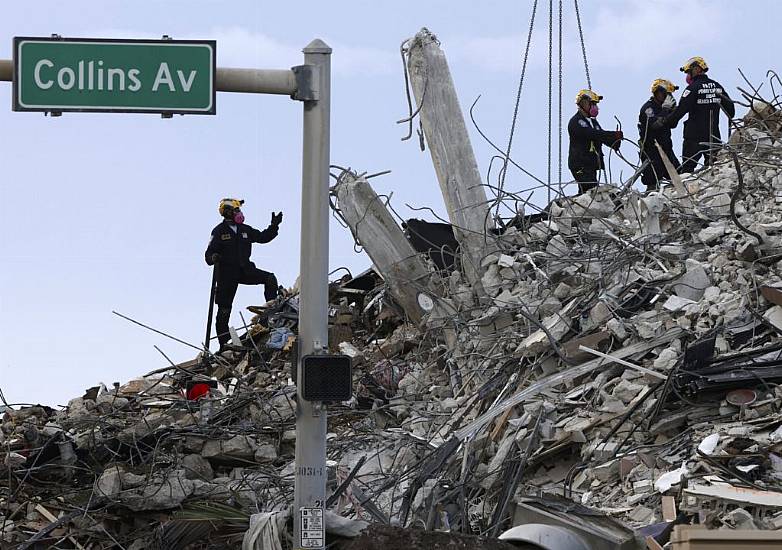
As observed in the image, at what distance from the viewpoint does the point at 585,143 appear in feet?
61.5

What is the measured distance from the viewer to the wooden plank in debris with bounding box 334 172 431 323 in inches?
626

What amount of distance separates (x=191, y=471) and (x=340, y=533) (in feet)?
10.1

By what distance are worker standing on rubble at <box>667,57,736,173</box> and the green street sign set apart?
10590 millimetres

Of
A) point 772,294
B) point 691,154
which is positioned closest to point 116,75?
point 772,294

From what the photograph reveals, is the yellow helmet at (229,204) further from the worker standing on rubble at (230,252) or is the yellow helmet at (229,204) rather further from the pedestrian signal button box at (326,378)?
the pedestrian signal button box at (326,378)

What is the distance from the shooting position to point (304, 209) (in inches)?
383

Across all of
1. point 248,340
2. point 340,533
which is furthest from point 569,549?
point 248,340

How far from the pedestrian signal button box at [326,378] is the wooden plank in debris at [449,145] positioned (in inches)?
254

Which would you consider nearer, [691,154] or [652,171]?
[652,171]

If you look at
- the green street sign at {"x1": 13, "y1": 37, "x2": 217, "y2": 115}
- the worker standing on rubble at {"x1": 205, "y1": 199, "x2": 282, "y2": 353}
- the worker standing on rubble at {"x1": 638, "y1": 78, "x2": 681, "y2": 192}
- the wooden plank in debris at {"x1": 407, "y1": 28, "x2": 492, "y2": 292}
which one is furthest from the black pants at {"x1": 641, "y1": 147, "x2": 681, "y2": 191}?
the green street sign at {"x1": 13, "y1": 37, "x2": 217, "y2": 115}

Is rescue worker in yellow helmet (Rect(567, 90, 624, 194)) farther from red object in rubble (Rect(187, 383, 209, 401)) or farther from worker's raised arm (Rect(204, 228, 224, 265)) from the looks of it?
red object in rubble (Rect(187, 383, 209, 401))

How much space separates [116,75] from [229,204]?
9.14 m

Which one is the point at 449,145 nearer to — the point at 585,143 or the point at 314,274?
the point at 585,143

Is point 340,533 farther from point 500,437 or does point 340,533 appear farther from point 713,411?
point 713,411
